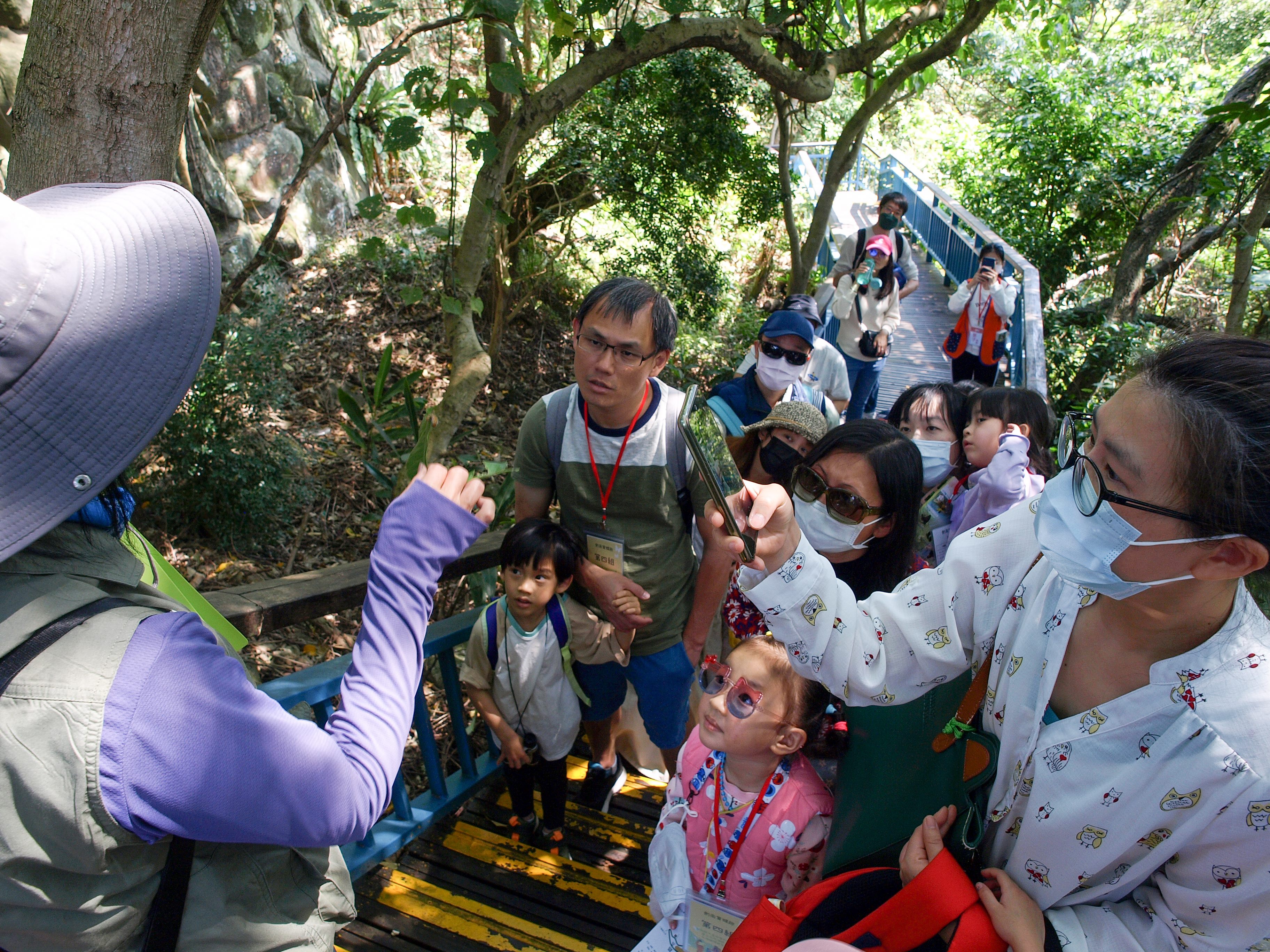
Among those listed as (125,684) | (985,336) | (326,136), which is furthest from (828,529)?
(985,336)

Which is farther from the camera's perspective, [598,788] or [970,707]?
[598,788]

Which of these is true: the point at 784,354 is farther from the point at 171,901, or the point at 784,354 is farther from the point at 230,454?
the point at 230,454

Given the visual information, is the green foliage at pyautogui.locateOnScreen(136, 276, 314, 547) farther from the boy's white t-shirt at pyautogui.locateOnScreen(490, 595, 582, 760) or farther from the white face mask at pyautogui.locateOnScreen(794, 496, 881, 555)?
the white face mask at pyautogui.locateOnScreen(794, 496, 881, 555)

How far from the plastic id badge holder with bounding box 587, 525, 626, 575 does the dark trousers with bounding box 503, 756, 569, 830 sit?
653 mm

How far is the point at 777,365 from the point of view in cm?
340

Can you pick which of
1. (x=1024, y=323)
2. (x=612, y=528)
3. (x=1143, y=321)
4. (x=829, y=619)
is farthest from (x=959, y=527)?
(x=1143, y=321)

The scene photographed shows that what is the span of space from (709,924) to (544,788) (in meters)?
1.00

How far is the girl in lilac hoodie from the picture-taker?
2641 millimetres

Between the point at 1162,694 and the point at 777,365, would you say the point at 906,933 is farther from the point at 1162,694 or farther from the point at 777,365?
the point at 777,365

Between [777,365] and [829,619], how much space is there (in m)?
2.16

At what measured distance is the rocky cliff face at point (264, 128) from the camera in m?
6.78

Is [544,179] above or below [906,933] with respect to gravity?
above

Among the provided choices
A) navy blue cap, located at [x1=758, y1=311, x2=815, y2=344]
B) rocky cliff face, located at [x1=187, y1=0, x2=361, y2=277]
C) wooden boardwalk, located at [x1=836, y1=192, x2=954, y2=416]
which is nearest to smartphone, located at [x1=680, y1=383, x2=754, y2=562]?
navy blue cap, located at [x1=758, y1=311, x2=815, y2=344]

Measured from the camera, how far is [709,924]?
1724mm
